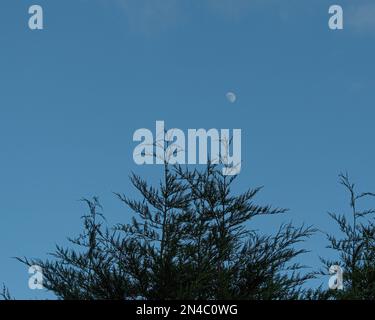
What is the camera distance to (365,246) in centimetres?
1270

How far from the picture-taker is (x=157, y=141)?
13664 millimetres
